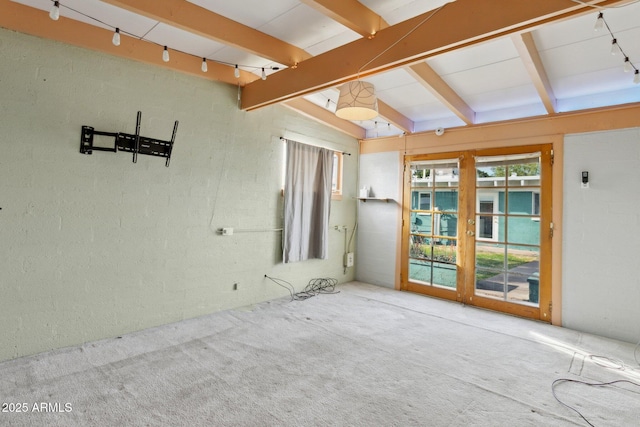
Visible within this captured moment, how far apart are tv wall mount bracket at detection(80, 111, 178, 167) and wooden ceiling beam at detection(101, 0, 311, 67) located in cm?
97

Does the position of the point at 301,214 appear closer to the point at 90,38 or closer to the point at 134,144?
the point at 134,144

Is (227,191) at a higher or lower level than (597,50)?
lower

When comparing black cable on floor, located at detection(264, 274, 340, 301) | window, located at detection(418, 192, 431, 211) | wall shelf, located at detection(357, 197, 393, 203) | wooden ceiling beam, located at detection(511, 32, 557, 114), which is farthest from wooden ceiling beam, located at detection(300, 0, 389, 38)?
black cable on floor, located at detection(264, 274, 340, 301)

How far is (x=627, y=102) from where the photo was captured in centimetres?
353

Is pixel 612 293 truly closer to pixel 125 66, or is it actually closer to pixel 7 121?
pixel 125 66

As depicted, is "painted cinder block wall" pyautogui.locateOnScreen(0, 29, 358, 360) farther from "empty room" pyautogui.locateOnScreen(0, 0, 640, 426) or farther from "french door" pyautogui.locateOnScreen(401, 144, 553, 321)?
"french door" pyautogui.locateOnScreen(401, 144, 553, 321)

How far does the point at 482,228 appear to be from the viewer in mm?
4523

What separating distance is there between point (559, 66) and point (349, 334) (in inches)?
131

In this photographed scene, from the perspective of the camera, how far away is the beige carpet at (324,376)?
2.05 metres

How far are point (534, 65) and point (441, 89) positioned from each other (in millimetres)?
933

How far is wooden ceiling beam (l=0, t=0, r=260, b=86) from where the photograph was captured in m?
2.53

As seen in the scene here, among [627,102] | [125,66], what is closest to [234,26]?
[125,66]

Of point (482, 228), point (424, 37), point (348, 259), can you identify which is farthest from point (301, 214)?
point (424, 37)

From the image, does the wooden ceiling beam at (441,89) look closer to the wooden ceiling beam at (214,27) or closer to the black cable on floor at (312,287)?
the wooden ceiling beam at (214,27)
